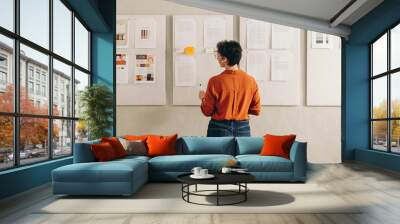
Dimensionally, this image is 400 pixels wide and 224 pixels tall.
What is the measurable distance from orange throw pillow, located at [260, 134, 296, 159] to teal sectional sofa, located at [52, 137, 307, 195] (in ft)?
0.54

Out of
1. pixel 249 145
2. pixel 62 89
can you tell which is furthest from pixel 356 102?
pixel 62 89

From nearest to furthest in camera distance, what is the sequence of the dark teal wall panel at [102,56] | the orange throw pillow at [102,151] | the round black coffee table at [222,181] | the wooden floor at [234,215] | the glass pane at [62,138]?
the wooden floor at [234,215]
the round black coffee table at [222,181]
the orange throw pillow at [102,151]
the glass pane at [62,138]
the dark teal wall panel at [102,56]

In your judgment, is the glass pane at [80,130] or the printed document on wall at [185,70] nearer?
the glass pane at [80,130]

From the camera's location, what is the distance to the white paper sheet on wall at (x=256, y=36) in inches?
382

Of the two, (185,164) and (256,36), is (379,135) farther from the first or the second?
(185,164)

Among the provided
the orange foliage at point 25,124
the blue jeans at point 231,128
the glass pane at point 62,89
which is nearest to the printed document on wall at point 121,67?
the glass pane at point 62,89

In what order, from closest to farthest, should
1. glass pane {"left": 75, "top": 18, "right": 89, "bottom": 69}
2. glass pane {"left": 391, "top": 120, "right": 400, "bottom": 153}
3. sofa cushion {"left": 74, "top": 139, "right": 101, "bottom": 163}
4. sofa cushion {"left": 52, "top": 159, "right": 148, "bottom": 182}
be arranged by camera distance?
sofa cushion {"left": 52, "top": 159, "right": 148, "bottom": 182} < sofa cushion {"left": 74, "top": 139, "right": 101, "bottom": 163} < glass pane {"left": 391, "top": 120, "right": 400, "bottom": 153} < glass pane {"left": 75, "top": 18, "right": 89, "bottom": 69}

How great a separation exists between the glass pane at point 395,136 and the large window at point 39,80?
244 inches

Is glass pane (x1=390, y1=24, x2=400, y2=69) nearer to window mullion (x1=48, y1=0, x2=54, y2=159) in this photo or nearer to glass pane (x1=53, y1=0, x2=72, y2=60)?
glass pane (x1=53, y1=0, x2=72, y2=60)

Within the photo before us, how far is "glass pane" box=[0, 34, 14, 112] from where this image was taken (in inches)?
201

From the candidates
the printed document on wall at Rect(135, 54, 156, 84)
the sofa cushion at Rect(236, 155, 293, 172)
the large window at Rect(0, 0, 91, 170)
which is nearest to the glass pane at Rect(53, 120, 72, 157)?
the large window at Rect(0, 0, 91, 170)

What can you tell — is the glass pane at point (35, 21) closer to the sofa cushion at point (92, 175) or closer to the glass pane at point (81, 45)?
Result: the glass pane at point (81, 45)

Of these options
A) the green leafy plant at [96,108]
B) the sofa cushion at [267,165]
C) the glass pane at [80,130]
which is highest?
the green leafy plant at [96,108]

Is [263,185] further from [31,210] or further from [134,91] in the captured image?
[134,91]
